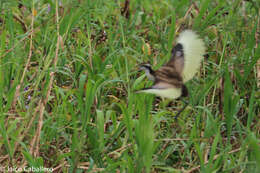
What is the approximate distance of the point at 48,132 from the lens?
2.33 metres

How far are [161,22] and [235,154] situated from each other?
1593 millimetres

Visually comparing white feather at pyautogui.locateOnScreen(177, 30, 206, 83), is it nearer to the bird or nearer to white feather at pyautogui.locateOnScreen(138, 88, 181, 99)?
the bird

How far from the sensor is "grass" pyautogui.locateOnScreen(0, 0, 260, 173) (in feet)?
6.99

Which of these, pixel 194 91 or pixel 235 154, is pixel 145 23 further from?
pixel 235 154

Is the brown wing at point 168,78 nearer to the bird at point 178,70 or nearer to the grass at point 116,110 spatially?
the bird at point 178,70

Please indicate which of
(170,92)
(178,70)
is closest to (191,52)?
(178,70)

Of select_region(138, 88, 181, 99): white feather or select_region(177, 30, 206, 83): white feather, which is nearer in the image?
select_region(138, 88, 181, 99): white feather

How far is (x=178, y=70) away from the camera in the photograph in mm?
2141

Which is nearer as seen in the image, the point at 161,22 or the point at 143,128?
the point at 143,128

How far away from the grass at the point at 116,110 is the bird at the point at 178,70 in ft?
0.52

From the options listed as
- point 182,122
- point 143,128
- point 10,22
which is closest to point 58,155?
point 143,128

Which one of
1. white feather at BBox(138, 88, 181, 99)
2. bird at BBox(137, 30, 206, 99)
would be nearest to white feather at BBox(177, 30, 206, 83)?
bird at BBox(137, 30, 206, 99)

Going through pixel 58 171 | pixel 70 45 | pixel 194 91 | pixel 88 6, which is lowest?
pixel 58 171

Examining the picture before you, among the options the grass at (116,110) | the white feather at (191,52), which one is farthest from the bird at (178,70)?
the grass at (116,110)
